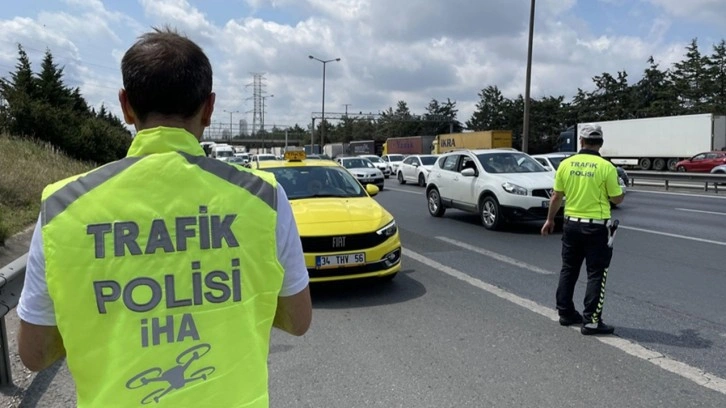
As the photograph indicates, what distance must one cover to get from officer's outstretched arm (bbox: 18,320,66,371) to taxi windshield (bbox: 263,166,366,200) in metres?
5.98

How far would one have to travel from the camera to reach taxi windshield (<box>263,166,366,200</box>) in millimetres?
7703

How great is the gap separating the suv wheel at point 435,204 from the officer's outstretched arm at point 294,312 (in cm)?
1226

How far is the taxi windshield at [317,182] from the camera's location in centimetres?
770

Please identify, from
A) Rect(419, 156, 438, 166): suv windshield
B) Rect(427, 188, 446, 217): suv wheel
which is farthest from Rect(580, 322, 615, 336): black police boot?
Rect(419, 156, 438, 166): suv windshield

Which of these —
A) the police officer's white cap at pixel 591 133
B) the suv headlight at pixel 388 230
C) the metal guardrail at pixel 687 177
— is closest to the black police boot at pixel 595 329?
the police officer's white cap at pixel 591 133

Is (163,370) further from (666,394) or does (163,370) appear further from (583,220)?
(583,220)

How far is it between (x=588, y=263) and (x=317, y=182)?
3.94 metres

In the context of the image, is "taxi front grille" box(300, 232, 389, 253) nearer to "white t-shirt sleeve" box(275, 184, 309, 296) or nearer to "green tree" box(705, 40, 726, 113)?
"white t-shirt sleeve" box(275, 184, 309, 296)

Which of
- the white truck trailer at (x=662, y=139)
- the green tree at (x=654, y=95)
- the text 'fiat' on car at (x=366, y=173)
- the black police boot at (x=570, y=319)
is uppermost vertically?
the green tree at (x=654, y=95)

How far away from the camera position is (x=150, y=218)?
1370 millimetres

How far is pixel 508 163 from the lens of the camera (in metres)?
12.4

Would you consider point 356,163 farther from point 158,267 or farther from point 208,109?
point 158,267

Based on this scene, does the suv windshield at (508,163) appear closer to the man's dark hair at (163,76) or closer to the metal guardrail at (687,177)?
the man's dark hair at (163,76)

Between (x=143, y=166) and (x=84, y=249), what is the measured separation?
0.24m
